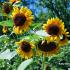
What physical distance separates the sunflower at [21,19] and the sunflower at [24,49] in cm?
7

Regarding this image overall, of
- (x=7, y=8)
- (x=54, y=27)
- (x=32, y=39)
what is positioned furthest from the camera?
(x=7, y=8)

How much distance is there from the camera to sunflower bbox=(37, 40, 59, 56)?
190 centimetres

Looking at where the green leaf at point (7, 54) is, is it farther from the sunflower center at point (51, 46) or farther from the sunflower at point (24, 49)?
the sunflower center at point (51, 46)

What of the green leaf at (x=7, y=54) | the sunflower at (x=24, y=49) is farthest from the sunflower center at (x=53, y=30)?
the green leaf at (x=7, y=54)

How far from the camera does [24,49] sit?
6.89ft

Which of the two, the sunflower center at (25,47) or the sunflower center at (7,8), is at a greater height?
the sunflower center at (7,8)

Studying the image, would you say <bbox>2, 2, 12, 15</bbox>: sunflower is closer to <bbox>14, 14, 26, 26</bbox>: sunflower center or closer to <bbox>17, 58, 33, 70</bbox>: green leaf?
<bbox>14, 14, 26, 26</bbox>: sunflower center

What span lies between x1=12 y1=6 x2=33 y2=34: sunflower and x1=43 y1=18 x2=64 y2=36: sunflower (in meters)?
0.11

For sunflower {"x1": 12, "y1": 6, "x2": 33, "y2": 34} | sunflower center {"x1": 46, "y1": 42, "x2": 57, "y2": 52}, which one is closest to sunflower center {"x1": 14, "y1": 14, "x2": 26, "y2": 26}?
sunflower {"x1": 12, "y1": 6, "x2": 33, "y2": 34}

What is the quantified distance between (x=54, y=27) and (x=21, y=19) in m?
0.22

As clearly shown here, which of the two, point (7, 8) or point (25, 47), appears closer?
point (25, 47)

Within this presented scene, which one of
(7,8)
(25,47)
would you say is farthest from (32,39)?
(7,8)

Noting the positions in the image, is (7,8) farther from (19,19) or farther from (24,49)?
(24,49)

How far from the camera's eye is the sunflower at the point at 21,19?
2.01 metres
